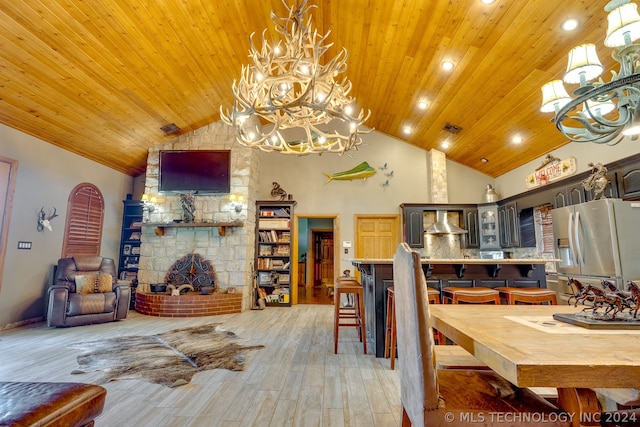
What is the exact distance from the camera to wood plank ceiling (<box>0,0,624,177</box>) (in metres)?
3.18

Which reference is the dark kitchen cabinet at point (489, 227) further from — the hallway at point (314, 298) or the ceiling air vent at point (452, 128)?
the hallway at point (314, 298)

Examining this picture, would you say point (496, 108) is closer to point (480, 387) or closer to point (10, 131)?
point (480, 387)

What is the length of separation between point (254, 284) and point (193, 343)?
8.57 feet

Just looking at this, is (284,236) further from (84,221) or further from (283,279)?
(84,221)

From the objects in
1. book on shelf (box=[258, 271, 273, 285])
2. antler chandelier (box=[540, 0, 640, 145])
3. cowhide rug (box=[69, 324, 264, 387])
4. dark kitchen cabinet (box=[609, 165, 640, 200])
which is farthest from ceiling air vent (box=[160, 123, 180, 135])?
dark kitchen cabinet (box=[609, 165, 640, 200])

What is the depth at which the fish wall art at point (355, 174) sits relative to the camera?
23.0 ft

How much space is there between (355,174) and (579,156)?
3.91 meters


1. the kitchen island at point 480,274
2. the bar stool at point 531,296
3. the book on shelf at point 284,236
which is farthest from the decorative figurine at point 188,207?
the bar stool at point 531,296

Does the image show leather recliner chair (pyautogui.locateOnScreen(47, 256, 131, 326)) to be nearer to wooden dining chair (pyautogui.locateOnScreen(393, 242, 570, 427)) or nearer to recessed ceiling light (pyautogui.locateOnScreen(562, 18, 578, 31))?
wooden dining chair (pyautogui.locateOnScreen(393, 242, 570, 427))

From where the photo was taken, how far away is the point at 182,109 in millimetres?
5426

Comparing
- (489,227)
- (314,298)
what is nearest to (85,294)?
(314,298)

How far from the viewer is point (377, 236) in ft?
22.8

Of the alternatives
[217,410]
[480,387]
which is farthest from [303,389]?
[480,387]

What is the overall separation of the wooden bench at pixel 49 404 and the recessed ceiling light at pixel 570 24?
4637 millimetres
